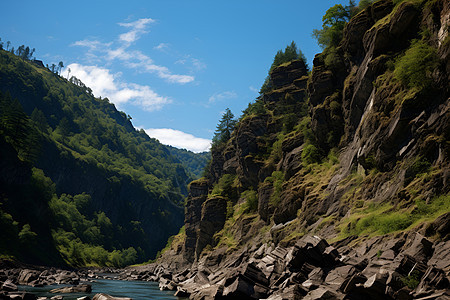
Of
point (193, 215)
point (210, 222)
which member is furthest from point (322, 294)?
point (193, 215)

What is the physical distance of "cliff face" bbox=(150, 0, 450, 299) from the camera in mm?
26141

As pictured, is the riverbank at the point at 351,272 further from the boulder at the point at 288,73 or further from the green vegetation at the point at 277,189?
the boulder at the point at 288,73

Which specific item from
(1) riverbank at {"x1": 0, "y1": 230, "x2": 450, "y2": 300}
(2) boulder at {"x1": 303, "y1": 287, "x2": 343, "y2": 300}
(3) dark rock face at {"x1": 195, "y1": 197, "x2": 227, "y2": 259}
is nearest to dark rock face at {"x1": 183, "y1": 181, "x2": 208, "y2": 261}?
(3) dark rock face at {"x1": 195, "y1": 197, "x2": 227, "y2": 259}

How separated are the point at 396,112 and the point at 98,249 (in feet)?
474

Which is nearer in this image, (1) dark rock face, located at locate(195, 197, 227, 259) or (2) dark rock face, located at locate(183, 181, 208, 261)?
(1) dark rock face, located at locate(195, 197, 227, 259)

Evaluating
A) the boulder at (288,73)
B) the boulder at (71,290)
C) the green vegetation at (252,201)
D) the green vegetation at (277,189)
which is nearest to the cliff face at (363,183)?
the green vegetation at (277,189)

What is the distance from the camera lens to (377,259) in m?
26.9

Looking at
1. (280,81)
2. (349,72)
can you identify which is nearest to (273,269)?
(349,72)

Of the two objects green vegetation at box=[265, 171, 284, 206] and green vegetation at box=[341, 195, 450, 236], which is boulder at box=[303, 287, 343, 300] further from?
green vegetation at box=[265, 171, 284, 206]

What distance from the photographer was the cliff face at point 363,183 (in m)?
26.1

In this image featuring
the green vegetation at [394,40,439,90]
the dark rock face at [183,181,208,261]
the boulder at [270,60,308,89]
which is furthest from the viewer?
the dark rock face at [183,181,208,261]

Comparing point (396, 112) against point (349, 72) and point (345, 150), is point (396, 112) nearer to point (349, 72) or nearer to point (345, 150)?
point (345, 150)

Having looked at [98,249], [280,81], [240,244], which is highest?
[280,81]

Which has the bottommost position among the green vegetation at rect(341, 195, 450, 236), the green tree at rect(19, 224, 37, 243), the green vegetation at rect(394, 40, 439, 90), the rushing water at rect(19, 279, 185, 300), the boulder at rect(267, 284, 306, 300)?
the rushing water at rect(19, 279, 185, 300)
